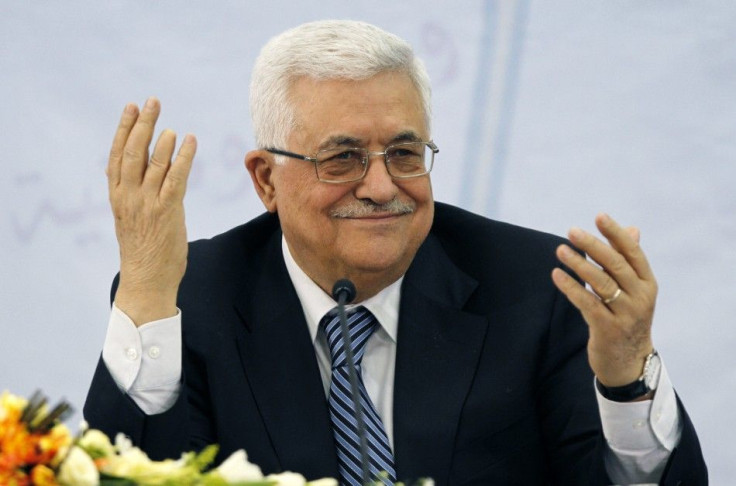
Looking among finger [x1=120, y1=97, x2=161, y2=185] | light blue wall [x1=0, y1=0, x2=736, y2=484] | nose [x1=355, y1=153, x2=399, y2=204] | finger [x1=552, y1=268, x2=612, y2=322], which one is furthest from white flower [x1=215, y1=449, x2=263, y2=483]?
light blue wall [x1=0, y1=0, x2=736, y2=484]

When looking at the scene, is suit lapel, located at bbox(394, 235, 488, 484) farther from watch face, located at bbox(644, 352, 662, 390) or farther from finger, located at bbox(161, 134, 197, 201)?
finger, located at bbox(161, 134, 197, 201)

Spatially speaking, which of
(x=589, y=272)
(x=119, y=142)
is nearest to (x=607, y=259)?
(x=589, y=272)

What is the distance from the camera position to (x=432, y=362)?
2434 mm

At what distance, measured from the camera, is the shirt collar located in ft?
8.19

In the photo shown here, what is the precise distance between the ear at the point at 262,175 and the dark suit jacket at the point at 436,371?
135 mm

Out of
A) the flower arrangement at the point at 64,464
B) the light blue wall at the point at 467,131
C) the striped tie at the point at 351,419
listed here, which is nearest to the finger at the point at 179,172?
the striped tie at the point at 351,419

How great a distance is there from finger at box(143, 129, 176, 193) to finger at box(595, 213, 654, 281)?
2.41 ft

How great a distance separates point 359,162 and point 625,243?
68 centimetres

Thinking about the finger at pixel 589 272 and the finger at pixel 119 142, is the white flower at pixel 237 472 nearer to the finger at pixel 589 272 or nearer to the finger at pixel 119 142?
the finger at pixel 589 272

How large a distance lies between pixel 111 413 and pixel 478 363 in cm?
79

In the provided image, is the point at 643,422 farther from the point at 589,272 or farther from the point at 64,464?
the point at 64,464

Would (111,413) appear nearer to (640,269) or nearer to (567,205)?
(640,269)

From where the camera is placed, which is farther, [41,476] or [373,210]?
[373,210]

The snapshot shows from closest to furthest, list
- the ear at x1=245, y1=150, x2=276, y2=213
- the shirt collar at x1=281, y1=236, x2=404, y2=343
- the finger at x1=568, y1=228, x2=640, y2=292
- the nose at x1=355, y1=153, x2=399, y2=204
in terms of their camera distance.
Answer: the finger at x1=568, y1=228, x2=640, y2=292 → the nose at x1=355, y1=153, x2=399, y2=204 → the shirt collar at x1=281, y1=236, x2=404, y2=343 → the ear at x1=245, y1=150, x2=276, y2=213
